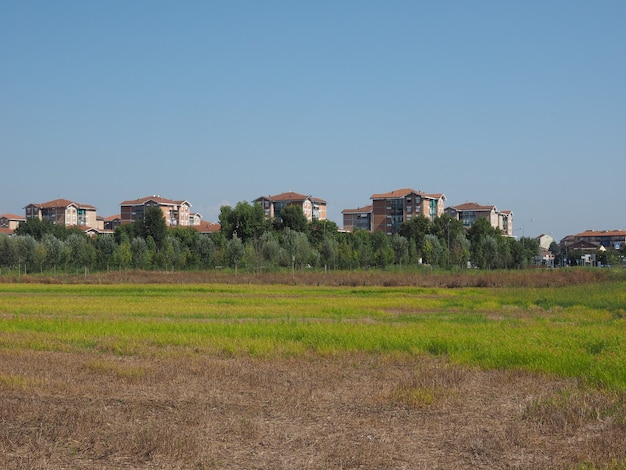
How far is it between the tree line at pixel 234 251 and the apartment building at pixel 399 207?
30802mm

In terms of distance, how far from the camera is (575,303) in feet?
115

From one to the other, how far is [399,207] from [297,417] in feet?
437

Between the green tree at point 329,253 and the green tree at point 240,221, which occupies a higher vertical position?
the green tree at point 240,221

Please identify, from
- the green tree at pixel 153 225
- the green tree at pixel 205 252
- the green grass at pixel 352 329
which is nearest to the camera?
the green grass at pixel 352 329

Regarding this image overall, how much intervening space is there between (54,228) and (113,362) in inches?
4041

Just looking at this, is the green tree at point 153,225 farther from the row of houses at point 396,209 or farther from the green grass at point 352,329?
the green grass at point 352,329

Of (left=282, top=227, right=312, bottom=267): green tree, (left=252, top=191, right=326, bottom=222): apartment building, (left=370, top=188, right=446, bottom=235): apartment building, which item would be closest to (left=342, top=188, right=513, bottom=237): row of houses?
(left=370, top=188, right=446, bottom=235): apartment building

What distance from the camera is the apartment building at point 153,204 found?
470 feet

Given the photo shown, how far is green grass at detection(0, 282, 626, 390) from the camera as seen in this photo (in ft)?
54.7

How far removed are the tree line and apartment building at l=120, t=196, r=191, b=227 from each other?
110ft

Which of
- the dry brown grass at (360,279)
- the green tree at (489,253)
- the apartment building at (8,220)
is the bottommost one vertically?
the dry brown grass at (360,279)

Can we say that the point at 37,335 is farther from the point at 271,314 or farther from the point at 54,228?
the point at 54,228

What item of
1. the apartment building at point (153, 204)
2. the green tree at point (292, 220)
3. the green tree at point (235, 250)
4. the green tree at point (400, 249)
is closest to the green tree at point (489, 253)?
the green tree at point (400, 249)

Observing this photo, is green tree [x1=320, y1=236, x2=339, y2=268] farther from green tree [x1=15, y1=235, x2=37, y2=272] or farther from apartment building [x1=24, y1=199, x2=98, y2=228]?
apartment building [x1=24, y1=199, x2=98, y2=228]
